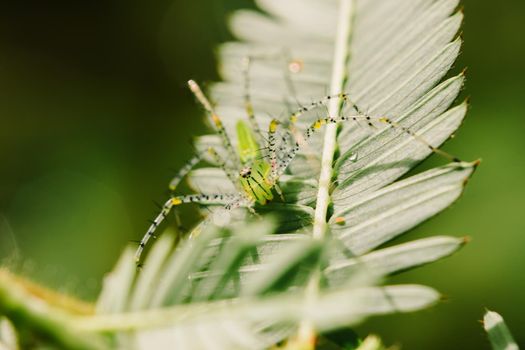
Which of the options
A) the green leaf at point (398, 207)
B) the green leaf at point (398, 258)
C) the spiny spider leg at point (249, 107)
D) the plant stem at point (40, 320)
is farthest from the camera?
the spiny spider leg at point (249, 107)

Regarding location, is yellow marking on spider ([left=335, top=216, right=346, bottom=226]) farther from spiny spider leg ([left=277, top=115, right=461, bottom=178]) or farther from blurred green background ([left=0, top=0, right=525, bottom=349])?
blurred green background ([left=0, top=0, right=525, bottom=349])

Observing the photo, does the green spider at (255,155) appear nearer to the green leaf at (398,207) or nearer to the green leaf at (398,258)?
the green leaf at (398,207)

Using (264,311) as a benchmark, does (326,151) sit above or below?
above

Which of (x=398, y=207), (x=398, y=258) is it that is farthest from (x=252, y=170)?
(x=398, y=258)

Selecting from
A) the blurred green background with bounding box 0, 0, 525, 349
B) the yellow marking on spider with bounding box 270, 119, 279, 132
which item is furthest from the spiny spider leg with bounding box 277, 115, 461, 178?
the blurred green background with bounding box 0, 0, 525, 349

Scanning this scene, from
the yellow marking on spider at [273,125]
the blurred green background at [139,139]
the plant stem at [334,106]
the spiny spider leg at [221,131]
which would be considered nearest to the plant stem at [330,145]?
the plant stem at [334,106]

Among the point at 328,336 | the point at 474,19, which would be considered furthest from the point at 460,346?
the point at 328,336

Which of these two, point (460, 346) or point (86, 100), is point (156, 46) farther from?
point (460, 346)
